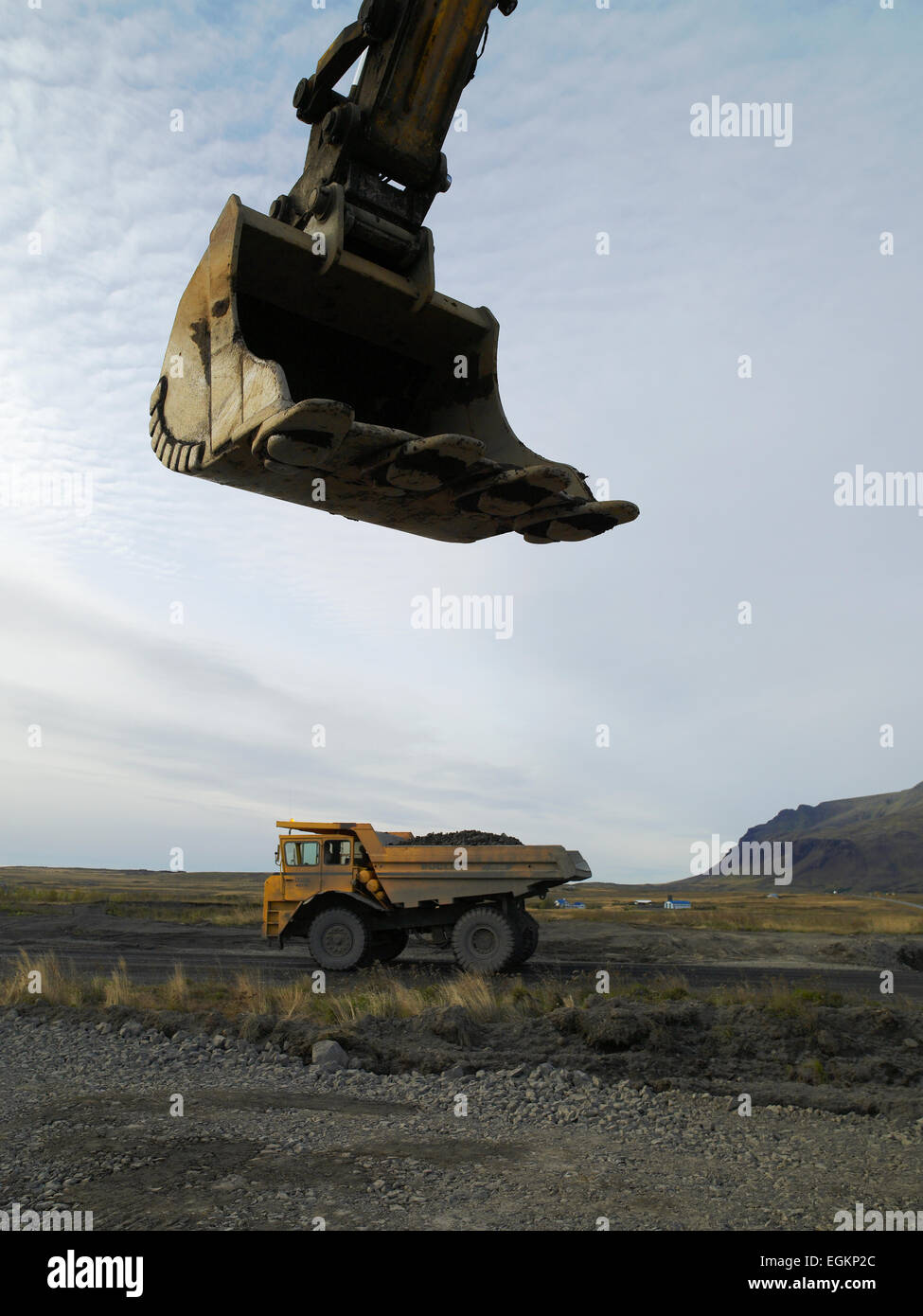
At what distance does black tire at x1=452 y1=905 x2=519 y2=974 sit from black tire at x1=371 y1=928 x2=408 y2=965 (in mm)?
1825

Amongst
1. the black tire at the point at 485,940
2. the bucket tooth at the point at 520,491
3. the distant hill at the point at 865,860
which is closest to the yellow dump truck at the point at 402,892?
the black tire at the point at 485,940

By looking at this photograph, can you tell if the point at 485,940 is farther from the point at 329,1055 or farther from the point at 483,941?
the point at 329,1055

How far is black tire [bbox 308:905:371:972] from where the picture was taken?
16.0 meters

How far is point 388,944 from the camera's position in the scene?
17281 millimetres

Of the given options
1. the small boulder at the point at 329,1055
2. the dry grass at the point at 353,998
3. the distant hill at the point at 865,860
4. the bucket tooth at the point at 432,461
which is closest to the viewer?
the bucket tooth at the point at 432,461

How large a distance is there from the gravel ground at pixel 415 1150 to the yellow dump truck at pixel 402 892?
7537 millimetres

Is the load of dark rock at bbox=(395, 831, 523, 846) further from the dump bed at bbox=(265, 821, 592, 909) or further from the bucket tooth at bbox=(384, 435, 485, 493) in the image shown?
the bucket tooth at bbox=(384, 435, 485, 493)

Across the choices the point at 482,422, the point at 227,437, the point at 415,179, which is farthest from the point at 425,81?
the point at 227,437

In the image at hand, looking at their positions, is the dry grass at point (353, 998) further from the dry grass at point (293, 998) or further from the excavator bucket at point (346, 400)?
the excavator bucket at point (346, 400)

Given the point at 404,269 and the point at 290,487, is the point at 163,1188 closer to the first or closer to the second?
the point at 290,487

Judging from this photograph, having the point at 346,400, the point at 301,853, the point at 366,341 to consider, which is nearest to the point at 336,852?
the point at 301,853

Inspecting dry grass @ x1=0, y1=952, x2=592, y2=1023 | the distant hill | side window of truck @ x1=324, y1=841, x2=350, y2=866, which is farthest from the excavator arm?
→ the distant hill

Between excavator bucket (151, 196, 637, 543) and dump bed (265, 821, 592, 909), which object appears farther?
dump bed (265, 821, 592, 909)

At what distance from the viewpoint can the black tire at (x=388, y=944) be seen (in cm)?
1712
